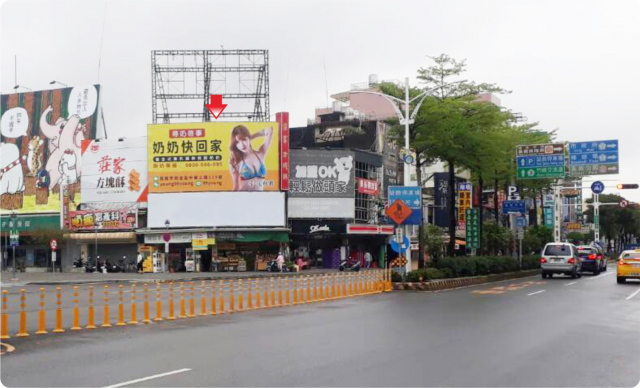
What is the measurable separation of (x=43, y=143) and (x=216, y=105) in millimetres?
14607

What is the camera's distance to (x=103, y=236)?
168 ft

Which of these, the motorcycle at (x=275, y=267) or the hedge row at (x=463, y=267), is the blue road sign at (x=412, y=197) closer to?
the hedge row at (x=463, y=267)

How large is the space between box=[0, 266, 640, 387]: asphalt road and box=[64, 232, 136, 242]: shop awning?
34.6 meters

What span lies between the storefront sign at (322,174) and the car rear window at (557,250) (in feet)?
62.4

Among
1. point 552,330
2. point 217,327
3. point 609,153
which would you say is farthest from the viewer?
point 609,153

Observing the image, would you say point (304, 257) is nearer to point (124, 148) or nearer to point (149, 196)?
point (149, 196)

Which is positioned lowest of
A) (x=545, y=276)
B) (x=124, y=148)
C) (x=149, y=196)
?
(x=545, y=276)

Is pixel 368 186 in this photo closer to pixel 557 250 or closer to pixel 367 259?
pixel 367 259

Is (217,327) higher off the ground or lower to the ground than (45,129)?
lower

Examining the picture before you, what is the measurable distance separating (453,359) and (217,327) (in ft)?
20.5

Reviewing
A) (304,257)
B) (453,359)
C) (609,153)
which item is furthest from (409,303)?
(304,257)

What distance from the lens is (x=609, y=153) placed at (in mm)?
38188

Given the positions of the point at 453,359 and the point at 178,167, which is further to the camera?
the point at 178,167

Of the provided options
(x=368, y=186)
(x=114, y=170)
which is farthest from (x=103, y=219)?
(x=368, y=186)
